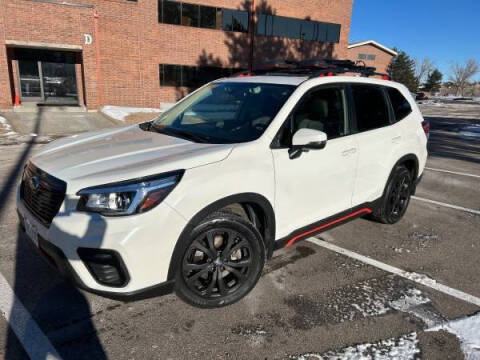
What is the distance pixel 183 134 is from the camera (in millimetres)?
3193

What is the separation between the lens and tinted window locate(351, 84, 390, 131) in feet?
12.1

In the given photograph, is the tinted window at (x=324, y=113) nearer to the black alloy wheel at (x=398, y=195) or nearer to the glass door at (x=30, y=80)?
the black alloy wheel at (x=398, y=195)

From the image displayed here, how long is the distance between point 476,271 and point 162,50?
61.7 feet

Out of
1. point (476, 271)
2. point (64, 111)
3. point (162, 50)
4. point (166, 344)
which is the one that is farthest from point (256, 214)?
point (162, 50)

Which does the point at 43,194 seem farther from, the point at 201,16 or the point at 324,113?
the point at 201,16

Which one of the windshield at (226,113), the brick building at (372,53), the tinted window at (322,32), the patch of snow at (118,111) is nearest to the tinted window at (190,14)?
the patch of snow at (118,111)

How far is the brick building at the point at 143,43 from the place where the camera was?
1530 cm

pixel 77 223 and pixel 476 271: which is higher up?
pixel 77 223

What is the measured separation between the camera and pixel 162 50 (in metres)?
19.3

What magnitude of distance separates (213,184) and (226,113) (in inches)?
48.1

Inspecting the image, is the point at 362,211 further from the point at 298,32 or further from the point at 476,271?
the point at 298,32

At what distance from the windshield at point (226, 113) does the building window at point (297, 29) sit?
19.9m

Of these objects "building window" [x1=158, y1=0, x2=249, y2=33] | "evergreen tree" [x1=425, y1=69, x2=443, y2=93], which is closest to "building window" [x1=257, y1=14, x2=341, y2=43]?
"building window" [x1=158, y1=0, x2=249, y2=33]

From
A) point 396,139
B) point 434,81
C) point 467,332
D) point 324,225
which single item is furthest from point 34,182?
point 434,81
